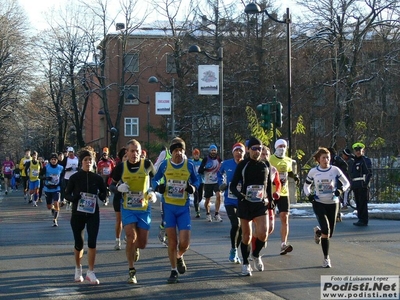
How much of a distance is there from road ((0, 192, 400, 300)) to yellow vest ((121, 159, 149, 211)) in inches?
39.9

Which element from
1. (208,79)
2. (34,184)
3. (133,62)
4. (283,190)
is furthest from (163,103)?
(133,62)

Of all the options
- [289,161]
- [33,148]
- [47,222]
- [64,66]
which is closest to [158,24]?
[64,66]

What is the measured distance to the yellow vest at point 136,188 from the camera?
933 centimetres

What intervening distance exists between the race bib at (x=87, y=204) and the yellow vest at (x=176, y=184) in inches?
38.0

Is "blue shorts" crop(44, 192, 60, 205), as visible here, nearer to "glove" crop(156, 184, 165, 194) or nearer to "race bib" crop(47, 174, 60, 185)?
"race bib" crop(47, 174, 60, 185)

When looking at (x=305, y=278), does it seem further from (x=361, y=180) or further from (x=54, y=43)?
(x=54, y=43)

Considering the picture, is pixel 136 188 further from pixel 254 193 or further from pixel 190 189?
pixel 254 193

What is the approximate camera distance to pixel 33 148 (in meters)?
87.4

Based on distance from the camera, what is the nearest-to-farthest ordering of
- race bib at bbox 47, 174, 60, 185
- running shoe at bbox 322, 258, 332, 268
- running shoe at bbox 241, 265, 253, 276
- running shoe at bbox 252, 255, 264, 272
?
1. running shoe at bbox 241, 265, 253, 276
2. running shoe at bbox 252, 255, 264, 272
3. running shoe at bbox 322, 258, 332, 268
4. race bib at bbox 47, 174, 60, 185

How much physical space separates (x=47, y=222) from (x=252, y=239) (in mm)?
9244

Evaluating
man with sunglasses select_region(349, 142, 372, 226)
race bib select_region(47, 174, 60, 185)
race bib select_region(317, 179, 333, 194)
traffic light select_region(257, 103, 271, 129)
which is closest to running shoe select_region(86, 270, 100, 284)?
race bib select_region(317, 179, 333, 194)

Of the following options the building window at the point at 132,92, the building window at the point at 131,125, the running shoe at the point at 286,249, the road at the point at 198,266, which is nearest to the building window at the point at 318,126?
the building window at the point at 132,92

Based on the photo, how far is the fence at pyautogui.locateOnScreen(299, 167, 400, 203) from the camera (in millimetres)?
23266

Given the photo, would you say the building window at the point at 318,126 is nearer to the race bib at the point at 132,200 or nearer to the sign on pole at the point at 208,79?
the sign on pole at the point at 208,79
